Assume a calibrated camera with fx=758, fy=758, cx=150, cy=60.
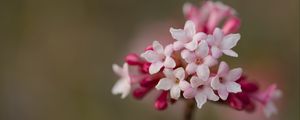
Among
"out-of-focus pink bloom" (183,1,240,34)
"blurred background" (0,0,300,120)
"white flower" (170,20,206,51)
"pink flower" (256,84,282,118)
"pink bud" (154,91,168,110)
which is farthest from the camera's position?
"blurred background" (0,0,300,120)

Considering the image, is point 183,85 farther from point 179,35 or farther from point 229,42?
point 229,42

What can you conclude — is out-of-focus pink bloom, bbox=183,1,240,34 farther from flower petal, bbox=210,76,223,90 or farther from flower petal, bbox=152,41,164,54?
flower petal, bbox=210,76,223,90

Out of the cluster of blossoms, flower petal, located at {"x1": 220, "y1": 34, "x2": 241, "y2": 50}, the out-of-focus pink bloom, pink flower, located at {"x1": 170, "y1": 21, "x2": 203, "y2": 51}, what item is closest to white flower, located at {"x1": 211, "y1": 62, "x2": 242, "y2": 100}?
the cluster of blossoms

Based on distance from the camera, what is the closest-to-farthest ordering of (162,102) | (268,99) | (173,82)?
(173,82)
(162,102)
(268,99)

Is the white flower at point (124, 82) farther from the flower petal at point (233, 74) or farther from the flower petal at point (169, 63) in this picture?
the flower petal at point (233, 74)

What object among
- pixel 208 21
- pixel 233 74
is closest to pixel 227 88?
pixel 233 74

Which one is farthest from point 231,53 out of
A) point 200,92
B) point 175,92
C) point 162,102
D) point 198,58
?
point 162,102

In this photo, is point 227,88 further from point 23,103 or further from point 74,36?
point 74,36
